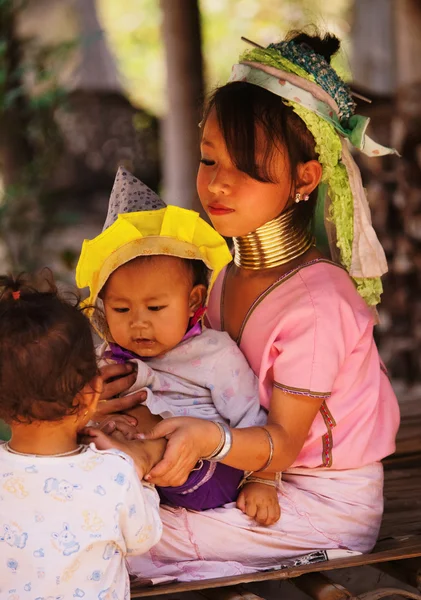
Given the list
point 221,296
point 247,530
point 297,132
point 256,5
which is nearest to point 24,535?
point 247,530

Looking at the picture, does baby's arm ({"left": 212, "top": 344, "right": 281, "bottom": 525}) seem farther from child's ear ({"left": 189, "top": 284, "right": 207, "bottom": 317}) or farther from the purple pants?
child's ear ({"left": 189, "top": 284, "right": 207, "bottom": 317})

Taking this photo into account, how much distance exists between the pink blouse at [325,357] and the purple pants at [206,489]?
23 cm

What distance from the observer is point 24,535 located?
213 cm

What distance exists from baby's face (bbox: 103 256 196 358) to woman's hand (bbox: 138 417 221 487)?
1.15ft

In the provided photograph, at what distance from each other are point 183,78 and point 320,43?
2761mm

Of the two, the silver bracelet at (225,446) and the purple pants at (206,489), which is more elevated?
the silver bracelet at (225,446)

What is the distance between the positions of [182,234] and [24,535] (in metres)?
0.96

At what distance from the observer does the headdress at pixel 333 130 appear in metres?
2.78

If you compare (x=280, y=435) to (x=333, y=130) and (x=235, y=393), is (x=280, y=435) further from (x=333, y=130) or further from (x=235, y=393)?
(x=333, y=130)

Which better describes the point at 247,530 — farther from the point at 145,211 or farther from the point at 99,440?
the point at 145,211

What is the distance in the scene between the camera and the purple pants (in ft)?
8.46

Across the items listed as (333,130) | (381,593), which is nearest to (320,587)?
(381,593)

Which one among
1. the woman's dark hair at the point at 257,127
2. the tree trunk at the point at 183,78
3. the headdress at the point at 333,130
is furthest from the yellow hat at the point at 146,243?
the tree trunk at the point at 183,78

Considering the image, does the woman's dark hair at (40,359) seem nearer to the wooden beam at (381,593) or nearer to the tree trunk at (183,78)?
the wooden beam at (381,593)
